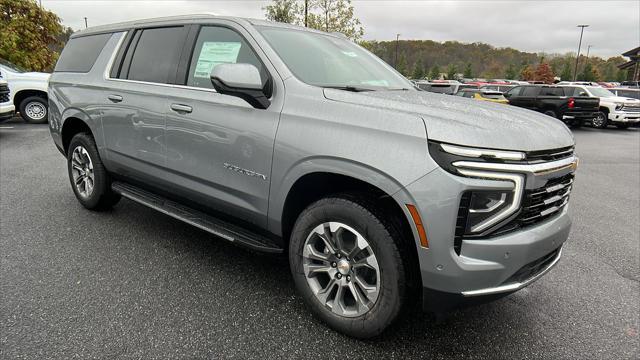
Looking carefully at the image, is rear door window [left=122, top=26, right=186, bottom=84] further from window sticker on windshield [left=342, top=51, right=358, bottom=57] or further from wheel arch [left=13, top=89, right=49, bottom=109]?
wheel arch [left=13, top=89, right=49, bottom=109]

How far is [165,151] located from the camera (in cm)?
336

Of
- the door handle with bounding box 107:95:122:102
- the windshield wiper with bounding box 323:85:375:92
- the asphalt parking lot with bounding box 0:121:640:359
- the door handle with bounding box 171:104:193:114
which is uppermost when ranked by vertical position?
the windshield wiper with bounding box 323:85:375:92

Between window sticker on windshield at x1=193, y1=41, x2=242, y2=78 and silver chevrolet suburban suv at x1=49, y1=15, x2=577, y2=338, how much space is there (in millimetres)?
16

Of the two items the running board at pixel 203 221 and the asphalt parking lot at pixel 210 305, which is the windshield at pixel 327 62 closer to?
the running board at pixel 203 221

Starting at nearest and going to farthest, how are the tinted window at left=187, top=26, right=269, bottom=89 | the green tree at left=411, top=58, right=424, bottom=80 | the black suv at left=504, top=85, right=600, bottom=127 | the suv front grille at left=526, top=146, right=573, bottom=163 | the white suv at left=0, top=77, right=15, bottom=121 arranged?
the suv front grille at left=526, top=146, right=573, bottom=163 < the tinted window at left=187, top=26, right=269, bottom=89 < the white suv at left=0, top=77, right=15, bottom=121 < the black suv at left=504, top=85, right=600, bottom=127 < the green tree at left=411, top=58, right=424, bottom=80

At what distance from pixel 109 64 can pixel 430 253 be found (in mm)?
3556

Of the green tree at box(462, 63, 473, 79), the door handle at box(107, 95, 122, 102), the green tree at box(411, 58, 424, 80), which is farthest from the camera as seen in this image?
the green tree at box(411, 58, 424, 80)

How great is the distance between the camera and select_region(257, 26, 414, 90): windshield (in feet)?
9.45

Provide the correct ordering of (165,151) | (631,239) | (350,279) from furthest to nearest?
1. (631,239)
2. (165,151)
3. (350,279)

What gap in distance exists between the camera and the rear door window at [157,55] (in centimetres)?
344

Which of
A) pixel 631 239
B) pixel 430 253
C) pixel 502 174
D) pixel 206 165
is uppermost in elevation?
pixel 502 174

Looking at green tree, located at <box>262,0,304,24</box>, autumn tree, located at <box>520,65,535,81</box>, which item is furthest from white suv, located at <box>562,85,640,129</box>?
autumn tree, located at <box>520,65,535,81</box>

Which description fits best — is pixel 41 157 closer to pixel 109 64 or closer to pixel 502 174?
pixel 109 64

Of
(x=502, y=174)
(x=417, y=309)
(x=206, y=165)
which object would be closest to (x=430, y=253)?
(x=502, y=174)
